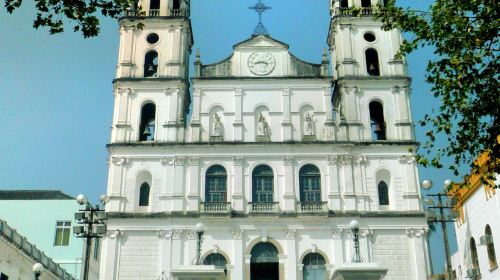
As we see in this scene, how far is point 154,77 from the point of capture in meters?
31.6

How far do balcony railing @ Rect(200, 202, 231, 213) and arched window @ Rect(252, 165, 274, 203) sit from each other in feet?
4.71

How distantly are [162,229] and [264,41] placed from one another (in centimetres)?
1160

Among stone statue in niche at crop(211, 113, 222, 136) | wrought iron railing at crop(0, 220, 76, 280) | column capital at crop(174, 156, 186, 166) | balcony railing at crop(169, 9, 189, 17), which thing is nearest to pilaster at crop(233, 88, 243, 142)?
stone statue in niche at crop(211, 113, 222, 136)

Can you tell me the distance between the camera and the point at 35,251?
82.5 ft

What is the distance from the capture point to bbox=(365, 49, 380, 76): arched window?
32844 mm

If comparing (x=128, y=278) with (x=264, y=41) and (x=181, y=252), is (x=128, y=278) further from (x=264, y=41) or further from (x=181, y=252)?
(x=264, y=41)

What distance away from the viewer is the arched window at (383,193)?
97.0 ft

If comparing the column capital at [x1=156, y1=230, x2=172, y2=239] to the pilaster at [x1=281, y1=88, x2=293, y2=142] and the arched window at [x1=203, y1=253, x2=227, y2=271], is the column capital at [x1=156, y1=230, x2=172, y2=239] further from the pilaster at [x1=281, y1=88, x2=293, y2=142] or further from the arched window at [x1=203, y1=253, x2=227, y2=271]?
the pilaster at [x1=281, y1=88, x2=293, y2=142]

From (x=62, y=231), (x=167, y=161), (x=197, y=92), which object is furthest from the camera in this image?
(x=62, y=231)

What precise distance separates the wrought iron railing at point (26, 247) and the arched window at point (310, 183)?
12.2m

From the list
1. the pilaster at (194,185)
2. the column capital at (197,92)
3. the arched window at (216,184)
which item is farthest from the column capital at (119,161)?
the column capital at (197,92)

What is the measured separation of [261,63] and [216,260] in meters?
10.8

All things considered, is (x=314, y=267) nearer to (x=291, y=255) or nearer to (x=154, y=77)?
(x=291, y=255)

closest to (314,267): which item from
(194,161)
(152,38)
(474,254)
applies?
(474,254)
